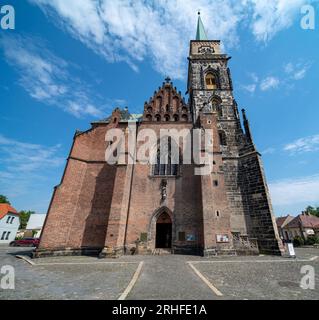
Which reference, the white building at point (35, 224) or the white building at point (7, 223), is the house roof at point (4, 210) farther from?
→ the white building at point (35, 224)

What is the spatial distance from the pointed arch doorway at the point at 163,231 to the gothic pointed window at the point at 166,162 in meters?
3.59

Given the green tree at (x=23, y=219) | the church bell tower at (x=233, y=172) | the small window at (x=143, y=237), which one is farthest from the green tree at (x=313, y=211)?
the green tree at (x=23, y=219)

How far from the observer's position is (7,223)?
36.1 metres

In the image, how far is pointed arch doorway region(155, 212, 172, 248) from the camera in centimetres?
1518

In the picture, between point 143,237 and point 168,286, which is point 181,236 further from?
point 168,286

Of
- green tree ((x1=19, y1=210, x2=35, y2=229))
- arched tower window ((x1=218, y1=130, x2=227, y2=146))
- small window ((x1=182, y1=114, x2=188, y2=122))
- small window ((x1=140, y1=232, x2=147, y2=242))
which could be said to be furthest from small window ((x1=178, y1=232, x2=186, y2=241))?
green tree ((x1=19, y1=210, x2=35, y2=229))

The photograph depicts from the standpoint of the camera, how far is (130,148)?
53.5 ft

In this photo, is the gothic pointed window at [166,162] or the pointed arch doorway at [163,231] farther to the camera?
the gothic pointed window at [166,162]

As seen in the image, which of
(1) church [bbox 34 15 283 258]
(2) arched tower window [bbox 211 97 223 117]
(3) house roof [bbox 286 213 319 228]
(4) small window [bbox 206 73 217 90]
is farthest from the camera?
(3) house roof [bbox 286 213 319 228]

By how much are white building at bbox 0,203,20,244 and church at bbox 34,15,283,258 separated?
100 feet

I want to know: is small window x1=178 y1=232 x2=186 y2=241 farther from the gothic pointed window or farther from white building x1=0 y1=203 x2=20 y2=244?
white building x1=0 y1=203 x2=20 y2=244

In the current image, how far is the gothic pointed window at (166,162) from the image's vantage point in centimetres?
1656

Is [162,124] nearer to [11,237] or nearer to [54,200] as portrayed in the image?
[54,200]

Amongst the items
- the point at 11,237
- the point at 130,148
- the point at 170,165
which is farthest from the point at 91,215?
the point at 11,237
